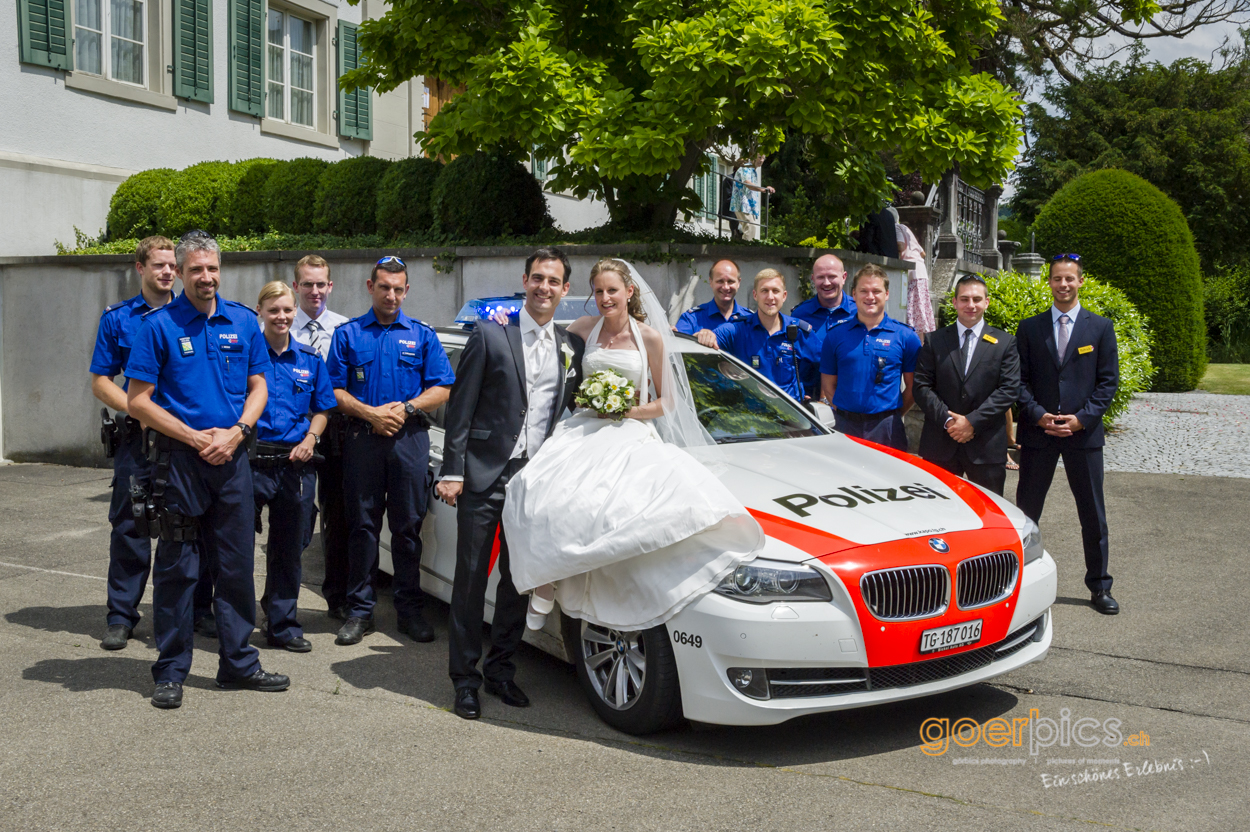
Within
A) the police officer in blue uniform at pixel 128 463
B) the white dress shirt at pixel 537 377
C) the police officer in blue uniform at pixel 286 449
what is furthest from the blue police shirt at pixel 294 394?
the white dress shirt at pixel 537 377

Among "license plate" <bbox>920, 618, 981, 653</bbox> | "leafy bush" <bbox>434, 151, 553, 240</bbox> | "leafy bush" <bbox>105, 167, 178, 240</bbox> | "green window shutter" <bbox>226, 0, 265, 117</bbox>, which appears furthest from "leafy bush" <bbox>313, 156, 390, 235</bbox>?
"license plate" <bbox>920, 618, 981, 653</bbox>

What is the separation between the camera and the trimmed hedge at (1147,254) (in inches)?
644

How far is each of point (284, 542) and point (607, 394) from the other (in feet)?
7.00

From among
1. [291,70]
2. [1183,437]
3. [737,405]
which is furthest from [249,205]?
[1183,437]

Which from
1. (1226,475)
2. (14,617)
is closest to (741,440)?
(14,617)

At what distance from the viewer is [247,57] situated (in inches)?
590

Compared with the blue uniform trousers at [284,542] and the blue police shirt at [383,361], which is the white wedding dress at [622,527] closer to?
the blue police shirt at [383,361]

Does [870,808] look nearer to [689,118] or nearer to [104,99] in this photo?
[689,118]

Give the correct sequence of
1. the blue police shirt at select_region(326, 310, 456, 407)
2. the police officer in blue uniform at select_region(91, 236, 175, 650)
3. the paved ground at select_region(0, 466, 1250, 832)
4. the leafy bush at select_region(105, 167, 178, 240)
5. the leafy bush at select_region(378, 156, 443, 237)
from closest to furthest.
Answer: the paved ground at select_region(0, 466, 1250, 832), the police officer in blue uniform at select_region(91, 236, 175, 650), the blue police shirt at select_region(326, 310, 456, 407), the leafy bush at select_region(378, 156, 443, 237), the leafy bush at select_region(105, 167, 178, 240)

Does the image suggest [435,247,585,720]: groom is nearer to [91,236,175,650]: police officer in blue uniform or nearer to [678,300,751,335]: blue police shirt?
[91,236,175,650]: police officer in blue uniform

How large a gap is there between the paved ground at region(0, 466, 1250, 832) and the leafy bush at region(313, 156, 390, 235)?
6.90m

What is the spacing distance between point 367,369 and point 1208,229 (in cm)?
3499

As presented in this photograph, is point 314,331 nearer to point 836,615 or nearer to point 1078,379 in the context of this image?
point 836,615

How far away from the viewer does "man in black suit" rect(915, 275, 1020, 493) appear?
6.39m
